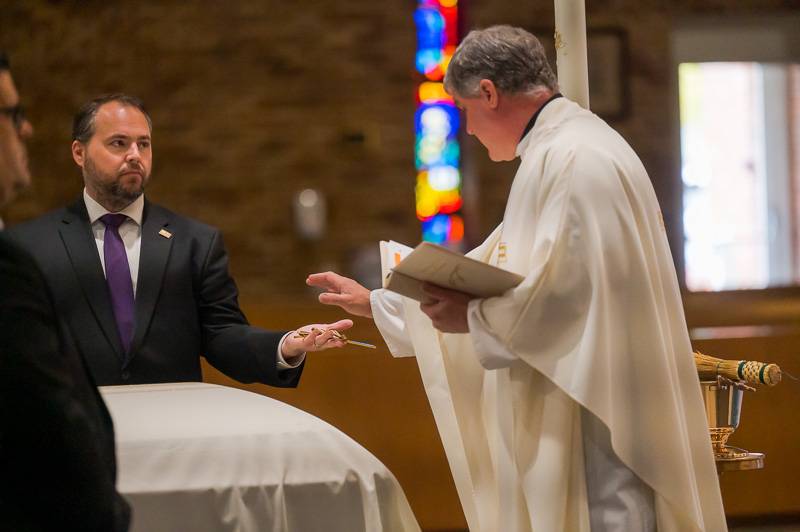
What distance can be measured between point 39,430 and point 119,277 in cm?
153

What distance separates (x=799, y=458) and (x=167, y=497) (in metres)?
3.12

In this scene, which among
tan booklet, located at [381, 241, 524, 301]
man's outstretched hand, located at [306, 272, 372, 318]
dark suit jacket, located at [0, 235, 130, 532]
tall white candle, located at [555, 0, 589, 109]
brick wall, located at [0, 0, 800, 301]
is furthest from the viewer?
brick wall, located at [0, 0, 800, 301]

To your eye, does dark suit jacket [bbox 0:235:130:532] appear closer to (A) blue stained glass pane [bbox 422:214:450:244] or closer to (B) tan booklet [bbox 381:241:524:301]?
(B) tan booklet [bbox 381:241:524:301]

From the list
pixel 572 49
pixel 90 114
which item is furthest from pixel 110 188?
pixel 572 49

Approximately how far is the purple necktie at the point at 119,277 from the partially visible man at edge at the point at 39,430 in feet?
4.62

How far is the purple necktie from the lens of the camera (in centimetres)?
284

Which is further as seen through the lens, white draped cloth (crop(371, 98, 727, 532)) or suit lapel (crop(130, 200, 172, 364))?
suit lapel (crop(130, 200, 172, 364))

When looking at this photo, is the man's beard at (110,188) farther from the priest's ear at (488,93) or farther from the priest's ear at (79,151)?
the priest's ear at (488,93)

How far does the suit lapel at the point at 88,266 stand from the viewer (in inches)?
111

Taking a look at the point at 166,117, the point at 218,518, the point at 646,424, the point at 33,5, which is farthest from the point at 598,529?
the point at 33,5

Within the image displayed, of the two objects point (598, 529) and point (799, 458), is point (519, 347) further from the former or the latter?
point (799, 458)

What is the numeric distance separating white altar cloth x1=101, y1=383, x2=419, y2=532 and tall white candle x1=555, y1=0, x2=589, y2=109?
983 millimetres

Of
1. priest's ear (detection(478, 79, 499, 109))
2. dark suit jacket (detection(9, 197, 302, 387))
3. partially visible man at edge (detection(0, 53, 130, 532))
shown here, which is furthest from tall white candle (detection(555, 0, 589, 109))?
partially visible man at edge (detection(0, 53, 130, 532))

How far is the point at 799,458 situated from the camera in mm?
4570
